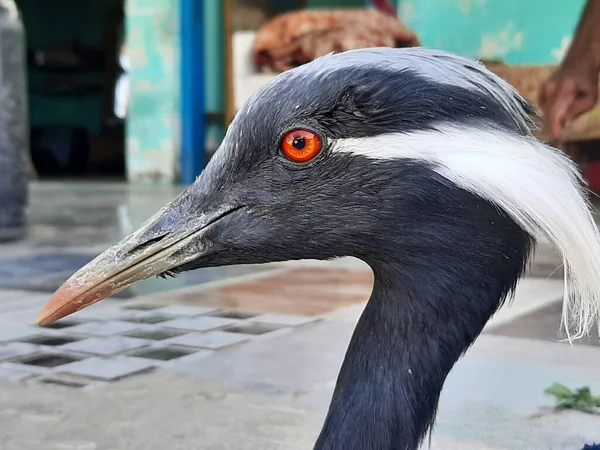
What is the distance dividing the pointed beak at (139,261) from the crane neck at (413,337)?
31cm

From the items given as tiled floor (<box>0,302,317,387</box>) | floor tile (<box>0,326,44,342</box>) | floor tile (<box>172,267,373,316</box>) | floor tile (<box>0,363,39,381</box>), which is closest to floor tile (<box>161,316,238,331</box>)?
tiled floor (<box>0,302,317,387</box>)

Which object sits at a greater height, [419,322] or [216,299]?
[419,322]

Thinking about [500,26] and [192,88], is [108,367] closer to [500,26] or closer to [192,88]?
[500,26]

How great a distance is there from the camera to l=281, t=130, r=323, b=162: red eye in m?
1.41

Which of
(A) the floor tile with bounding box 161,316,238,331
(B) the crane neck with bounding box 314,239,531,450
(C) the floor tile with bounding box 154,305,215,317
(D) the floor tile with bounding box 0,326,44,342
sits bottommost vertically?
(C) the floor tile with bounding box 154,305,215,317

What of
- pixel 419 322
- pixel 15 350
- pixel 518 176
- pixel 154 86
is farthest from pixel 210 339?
pixel 154 86

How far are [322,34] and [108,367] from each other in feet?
19.8

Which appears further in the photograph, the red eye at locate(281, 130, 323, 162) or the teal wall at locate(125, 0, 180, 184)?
the teal wall at locate(125, 0, 180, 184)

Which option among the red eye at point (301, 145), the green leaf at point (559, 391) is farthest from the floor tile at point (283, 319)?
the red eye at point (301, 145)

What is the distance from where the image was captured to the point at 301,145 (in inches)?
56.2

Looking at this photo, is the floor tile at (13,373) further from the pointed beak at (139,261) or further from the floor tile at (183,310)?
the pointed beak at (139,261)

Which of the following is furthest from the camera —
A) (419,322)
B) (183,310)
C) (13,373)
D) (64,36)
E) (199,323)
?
(64,36)

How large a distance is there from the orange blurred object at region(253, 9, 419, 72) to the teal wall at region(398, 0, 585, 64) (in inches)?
9.4

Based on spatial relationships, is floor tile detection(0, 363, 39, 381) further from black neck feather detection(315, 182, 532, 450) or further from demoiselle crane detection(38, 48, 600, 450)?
black neck feather detection(315, 182, 532, 450)
